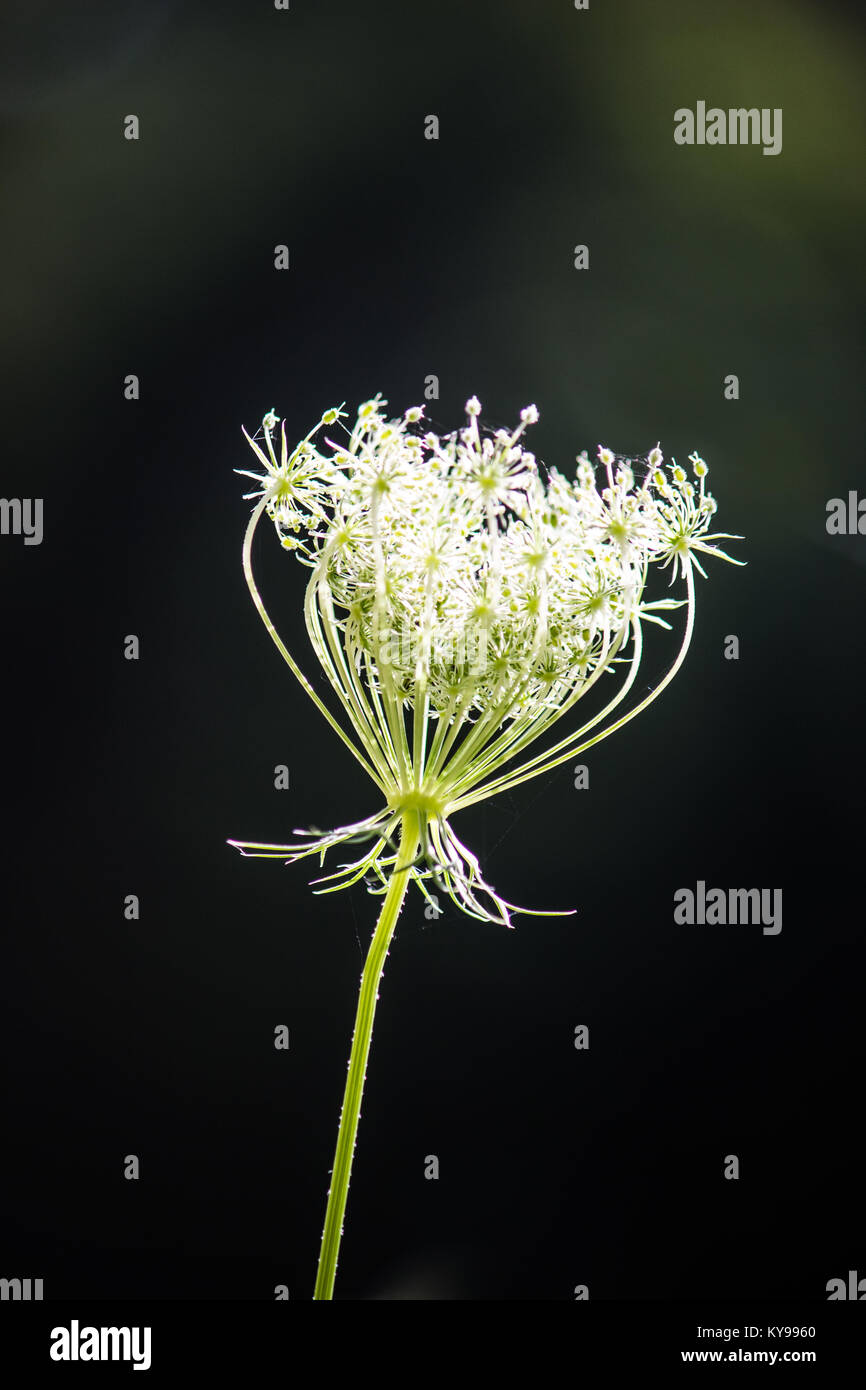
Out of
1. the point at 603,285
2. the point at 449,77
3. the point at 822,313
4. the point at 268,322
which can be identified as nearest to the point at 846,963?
the point at 822,313

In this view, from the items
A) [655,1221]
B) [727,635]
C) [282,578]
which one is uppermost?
[282,578]

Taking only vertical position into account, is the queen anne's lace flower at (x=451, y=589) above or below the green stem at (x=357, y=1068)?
above

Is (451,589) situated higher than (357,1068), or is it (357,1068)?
(451,589)
